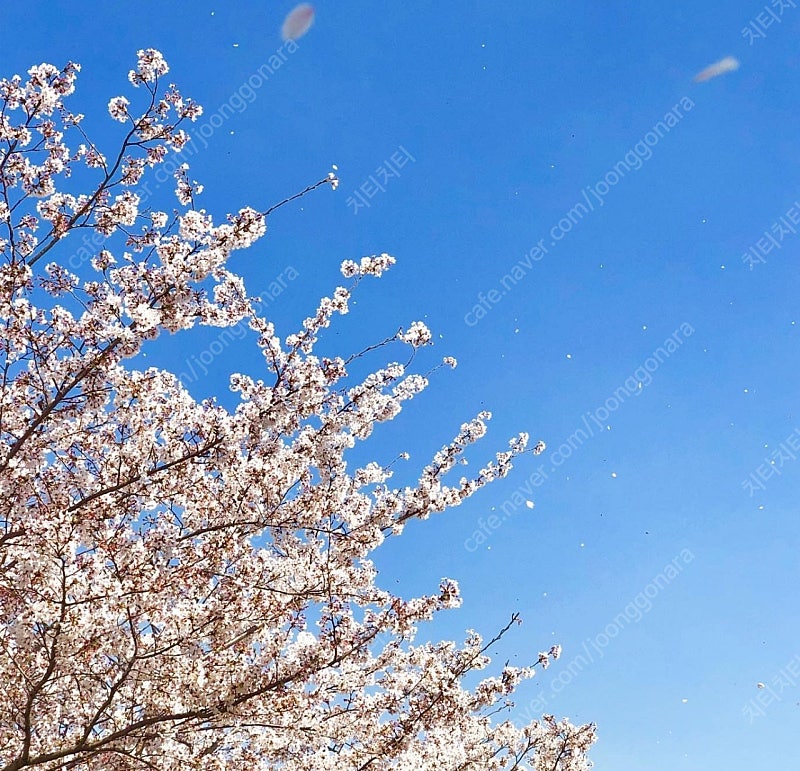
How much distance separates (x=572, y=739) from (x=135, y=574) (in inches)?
361

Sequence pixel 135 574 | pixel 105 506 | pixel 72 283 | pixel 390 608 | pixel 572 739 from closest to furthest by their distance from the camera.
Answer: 1. pixel 135 574
2. pixel 105 506
3. pixel 72 283
4. pixel 390 608
5. pixel 572 739

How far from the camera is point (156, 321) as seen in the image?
5.18m

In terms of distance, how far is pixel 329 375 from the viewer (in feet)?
21.0

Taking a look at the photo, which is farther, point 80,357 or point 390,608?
point 390,608

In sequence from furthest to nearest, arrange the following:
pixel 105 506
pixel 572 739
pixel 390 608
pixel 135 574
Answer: pixel 572 739 → pixel 390 608 → pixel 105 506 → pixel 135 574

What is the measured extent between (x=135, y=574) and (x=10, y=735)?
8.05 feet

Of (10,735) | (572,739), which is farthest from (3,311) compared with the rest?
(572,739)

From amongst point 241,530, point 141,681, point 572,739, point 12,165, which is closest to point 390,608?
point 241,530

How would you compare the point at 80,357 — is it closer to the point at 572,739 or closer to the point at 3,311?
the point at 3,311

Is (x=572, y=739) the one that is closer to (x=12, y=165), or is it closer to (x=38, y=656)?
(x=38, y=656)

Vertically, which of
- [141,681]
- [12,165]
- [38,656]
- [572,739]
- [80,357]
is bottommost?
[572,739]

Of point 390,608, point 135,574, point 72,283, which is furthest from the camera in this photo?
point 390,608

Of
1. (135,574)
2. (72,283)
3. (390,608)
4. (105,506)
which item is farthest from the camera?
(390,608)

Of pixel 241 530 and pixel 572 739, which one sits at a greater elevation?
pixel 241 530
